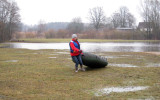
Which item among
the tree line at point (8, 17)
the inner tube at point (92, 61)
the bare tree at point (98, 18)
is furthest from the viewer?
the bare tree at point (98, 18)

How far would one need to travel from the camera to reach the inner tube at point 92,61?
12403 mm

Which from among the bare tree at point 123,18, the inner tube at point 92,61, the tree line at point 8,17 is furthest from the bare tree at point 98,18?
the inner tube at point 92,61

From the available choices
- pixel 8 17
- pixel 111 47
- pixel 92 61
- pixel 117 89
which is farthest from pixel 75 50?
pixel 8 17

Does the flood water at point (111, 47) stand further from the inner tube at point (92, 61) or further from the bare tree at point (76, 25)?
the bare tree at point (76, 25)

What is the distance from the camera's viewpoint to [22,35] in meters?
90.8

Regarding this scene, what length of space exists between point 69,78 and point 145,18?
69.3 metres

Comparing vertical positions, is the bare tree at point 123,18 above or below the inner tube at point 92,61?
above

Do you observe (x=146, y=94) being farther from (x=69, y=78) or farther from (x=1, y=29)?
(x=1, y=29)

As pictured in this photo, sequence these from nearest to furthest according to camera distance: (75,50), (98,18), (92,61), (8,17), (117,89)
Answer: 1. (117,89)
2. (75,50)
3. (92,61)
4. (8,17)
5. (98,18)

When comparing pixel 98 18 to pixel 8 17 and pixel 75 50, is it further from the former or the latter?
pixel 75 50

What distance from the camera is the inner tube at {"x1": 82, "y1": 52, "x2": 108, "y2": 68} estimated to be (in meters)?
12.4

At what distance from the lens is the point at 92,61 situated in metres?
12.5

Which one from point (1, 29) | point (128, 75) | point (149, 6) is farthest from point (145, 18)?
point (128, 75)

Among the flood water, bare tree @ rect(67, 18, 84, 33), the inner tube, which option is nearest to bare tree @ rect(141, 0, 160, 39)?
the flood water
